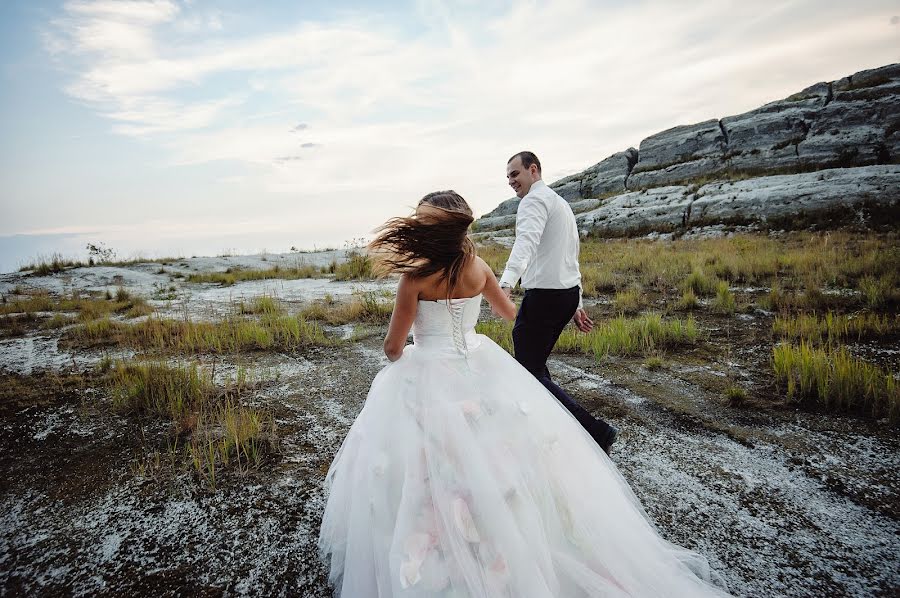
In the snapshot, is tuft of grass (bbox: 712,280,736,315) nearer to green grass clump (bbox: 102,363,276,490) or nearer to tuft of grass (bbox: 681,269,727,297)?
tuft of grass (bbox: 681,269,727,297)

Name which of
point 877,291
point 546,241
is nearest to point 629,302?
point 877,291

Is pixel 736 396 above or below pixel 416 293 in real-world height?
below

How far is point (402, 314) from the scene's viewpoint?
7.36 feet

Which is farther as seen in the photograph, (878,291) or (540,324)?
(878,291)

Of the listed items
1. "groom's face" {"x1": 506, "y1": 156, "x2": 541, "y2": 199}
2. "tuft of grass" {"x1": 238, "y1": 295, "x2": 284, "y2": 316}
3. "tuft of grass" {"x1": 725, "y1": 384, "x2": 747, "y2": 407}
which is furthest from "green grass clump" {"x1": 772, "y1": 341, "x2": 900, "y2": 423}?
"tuft of grass" {"x1": 238, "y1": 295, "x2": 284, "y2": 316}

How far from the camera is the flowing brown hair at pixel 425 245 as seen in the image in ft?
7.02

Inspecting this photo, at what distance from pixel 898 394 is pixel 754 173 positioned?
95.0ft

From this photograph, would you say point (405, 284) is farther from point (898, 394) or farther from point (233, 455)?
point (898, 394)

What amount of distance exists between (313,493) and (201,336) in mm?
4874

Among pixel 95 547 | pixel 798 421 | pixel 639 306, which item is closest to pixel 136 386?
pixel 95 547

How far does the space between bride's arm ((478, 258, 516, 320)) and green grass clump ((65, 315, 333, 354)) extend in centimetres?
455

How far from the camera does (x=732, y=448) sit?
132 inches

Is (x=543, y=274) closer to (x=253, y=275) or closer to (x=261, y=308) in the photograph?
(x=261, y=308)

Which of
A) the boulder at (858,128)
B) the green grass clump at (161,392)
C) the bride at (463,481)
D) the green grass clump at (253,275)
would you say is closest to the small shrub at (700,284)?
the bride at (463,481)
